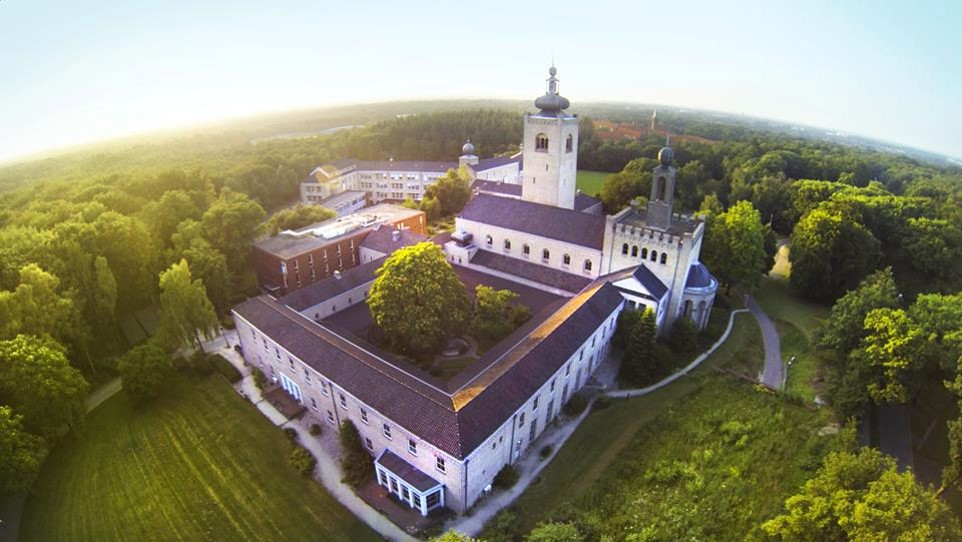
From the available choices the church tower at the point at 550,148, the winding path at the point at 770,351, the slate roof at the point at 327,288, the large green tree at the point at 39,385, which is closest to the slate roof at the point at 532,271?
the church tower at the point at 550,148

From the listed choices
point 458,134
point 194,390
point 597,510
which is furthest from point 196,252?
point 458,134

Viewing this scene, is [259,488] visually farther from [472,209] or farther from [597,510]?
[472,209]

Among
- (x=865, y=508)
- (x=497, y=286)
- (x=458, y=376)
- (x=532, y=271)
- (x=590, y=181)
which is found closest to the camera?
(x=865, y=508)

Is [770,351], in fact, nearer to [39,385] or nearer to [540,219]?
[540,219]

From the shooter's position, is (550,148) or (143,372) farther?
(550,148)

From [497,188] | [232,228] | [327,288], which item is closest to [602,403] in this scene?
[327,288]

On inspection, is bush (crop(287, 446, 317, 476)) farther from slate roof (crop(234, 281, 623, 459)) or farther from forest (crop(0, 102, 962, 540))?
forest (crop(0, 102, 962, 540))

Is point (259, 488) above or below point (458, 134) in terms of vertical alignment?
below
